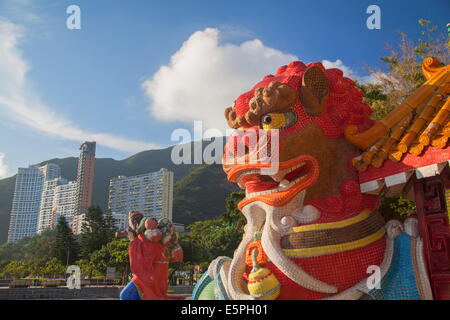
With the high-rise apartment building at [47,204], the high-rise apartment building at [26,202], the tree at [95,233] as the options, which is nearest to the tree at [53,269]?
the tree at [95,233]

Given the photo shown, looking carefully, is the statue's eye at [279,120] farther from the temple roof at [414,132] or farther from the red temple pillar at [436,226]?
the red temple pillar at [436,226]

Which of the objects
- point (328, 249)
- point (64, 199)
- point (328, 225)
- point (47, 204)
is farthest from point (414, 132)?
point (47, 204)

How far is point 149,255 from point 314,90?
332 centimetres

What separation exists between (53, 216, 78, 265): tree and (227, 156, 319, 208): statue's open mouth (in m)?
35.4

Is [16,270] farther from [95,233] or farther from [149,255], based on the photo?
[149,255]

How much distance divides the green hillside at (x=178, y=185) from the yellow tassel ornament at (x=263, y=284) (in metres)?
56.8

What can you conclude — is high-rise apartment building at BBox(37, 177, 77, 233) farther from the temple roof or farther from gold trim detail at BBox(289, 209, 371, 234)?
the temple roof

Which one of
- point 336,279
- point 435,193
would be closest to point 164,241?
point 336,279

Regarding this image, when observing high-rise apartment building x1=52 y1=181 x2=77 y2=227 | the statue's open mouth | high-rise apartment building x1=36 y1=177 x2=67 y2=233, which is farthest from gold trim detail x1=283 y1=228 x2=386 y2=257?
high-rise apartment building x1=36 y1=177 x2=67 y2=233

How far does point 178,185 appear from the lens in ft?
223

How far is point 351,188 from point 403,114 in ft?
3.70

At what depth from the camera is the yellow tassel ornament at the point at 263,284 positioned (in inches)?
168
